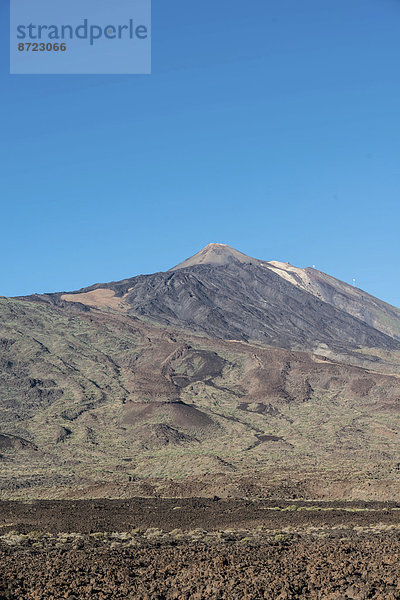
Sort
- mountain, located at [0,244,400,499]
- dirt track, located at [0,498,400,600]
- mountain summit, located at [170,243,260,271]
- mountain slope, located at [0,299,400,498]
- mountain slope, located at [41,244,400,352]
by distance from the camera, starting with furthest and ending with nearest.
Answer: mountain summit, located at [170,243,260,271] < mountain slope, located at [41,244,400,352] < mountain, located at [0,244,400,499] < mountain slope, located at [0,299,400,498] < dirt track, located at [0,498,400,600]

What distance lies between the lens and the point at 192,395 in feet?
293

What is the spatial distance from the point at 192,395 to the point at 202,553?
69803 millimetres

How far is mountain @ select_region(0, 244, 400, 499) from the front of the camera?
48.7m

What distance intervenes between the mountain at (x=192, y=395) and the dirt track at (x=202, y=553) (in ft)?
34.4

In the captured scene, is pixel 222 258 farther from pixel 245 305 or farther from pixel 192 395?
pixel 192 395

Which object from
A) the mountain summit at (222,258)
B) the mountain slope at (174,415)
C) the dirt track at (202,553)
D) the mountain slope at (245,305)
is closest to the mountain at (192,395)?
the mountain slope at (174,415)

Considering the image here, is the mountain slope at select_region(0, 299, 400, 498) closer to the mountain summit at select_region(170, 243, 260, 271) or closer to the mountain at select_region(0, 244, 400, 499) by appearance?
the mountain at select_region(0, 244, 400, 499)

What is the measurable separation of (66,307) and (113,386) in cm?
4808

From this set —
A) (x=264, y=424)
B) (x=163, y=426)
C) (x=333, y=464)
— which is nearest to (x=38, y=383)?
(x=163, y=426)

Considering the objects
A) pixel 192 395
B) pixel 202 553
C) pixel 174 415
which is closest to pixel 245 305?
pixel 192 395

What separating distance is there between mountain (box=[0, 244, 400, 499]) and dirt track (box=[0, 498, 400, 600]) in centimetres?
1049

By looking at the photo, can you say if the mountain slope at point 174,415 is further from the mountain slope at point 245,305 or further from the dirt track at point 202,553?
the mountain slope at point 245,305

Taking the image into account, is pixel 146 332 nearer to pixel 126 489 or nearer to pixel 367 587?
pixel 126 489

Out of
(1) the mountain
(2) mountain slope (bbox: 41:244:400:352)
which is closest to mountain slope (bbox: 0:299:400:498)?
(1) the mountain
